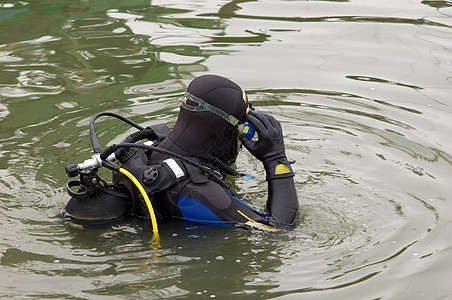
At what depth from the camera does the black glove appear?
3.96 meters

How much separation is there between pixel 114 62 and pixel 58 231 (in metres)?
3.45

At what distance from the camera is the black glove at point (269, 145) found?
396 centimetres

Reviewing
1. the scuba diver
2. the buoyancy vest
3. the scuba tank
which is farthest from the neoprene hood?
the scuba tank

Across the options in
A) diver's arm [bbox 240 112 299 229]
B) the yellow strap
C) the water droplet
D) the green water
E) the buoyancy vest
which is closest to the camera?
the green water

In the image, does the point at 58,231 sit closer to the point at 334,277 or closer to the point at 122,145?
the point at 122,145

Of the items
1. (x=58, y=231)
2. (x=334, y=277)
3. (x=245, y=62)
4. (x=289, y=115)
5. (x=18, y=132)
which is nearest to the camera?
(x=334, y=277)

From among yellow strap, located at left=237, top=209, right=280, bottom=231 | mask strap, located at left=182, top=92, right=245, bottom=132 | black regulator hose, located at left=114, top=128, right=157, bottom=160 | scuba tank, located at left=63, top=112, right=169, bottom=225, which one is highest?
mask strap, located at left=182, top=92, right=245, bottom=132

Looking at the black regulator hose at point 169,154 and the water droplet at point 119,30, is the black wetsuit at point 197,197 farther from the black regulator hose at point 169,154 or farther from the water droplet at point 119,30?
the water droplet at point 119,30

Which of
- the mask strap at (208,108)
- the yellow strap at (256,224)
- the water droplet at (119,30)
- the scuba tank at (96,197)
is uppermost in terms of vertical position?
the mask strap at (208,108)

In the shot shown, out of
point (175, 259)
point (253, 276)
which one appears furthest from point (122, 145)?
point (253, 276)

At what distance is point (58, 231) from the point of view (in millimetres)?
4074

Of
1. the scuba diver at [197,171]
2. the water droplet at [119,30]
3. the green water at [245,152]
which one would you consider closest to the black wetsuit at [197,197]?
the scuba diver at [197,171]

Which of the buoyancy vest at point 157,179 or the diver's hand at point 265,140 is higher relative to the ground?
the diver's hand at point 265,140

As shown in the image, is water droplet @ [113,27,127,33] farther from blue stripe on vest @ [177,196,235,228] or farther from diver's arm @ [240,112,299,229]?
blue stripe on vest @ [177,196,235,228]
